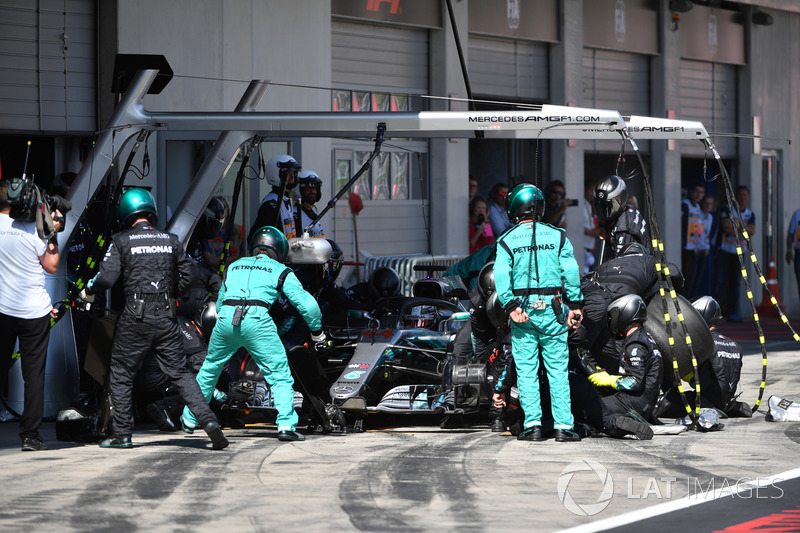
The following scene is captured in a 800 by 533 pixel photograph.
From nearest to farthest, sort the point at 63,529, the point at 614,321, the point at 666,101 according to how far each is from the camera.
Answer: the point at 63,529 → the point at 614,321 → the point at 666,101

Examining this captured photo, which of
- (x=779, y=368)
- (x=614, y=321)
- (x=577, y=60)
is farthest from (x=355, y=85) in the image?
(x=614, y=321)

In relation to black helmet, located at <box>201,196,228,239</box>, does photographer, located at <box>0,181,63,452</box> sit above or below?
below

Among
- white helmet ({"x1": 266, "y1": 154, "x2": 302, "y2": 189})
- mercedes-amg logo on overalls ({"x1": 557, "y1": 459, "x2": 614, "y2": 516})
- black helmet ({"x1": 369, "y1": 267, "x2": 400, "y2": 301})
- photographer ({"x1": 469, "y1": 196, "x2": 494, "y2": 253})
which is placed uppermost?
white helmet ({"x1": 266, "y1": 154, "x2": 302, "y2": 189})

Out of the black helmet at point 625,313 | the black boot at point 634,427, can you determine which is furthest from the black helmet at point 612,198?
the black boot at point 634,427

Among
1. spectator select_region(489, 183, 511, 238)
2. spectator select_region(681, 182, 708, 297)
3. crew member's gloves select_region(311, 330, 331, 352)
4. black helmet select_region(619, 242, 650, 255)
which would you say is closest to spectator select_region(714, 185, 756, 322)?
spectator select_region(681, 182, 708, 297)

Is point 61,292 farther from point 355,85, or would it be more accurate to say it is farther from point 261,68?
point 355,85

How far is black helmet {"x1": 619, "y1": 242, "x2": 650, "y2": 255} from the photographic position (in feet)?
38.3

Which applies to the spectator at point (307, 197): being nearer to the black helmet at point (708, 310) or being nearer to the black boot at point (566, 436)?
the black helmet at point (708, 310)

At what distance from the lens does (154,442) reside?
33.3 feet

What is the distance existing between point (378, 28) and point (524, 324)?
949 centimetres

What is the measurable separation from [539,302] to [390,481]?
2290mm

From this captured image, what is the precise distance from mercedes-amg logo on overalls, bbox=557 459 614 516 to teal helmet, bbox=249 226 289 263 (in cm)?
303

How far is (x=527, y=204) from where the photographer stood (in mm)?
10375

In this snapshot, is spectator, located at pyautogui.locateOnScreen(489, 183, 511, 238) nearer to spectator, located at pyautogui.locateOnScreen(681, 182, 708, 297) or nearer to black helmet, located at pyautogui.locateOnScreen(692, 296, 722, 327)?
spectator, located at pyautogui.locateOnScreen(681, 182, 708, 297)
